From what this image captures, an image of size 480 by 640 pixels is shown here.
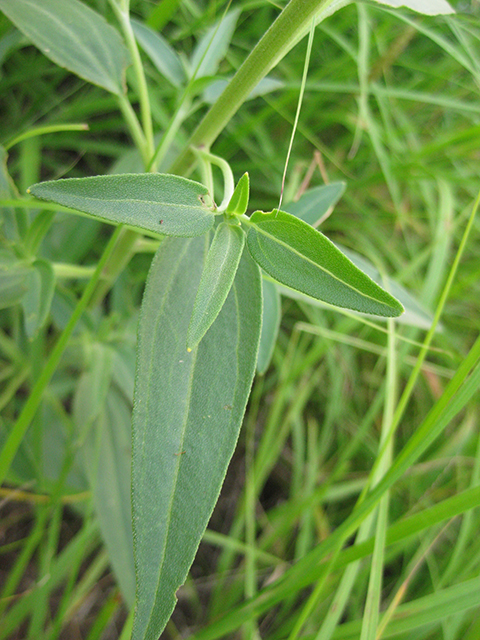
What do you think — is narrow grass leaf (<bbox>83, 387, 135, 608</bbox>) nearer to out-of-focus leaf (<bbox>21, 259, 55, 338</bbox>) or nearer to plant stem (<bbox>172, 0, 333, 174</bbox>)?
out-of-focus leaf (<bbox>21, 259, 55, 338</bbox>)

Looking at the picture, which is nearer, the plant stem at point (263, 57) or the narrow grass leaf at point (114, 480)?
the plant stem at point (263, 57)

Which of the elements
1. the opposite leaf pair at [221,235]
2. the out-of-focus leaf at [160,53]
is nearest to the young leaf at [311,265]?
the opposite leaf pair at [221,235]

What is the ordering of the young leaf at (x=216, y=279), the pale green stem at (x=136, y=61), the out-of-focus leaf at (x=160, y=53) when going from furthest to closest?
1. the out-of-focus leaf at (x=160, y=53)
2. the pale green stem at (x=136, y=61)
3. the young leaf at (x=216, y=279)

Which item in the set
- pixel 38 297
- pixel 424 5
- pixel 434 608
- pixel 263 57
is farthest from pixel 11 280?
pixel 434 608

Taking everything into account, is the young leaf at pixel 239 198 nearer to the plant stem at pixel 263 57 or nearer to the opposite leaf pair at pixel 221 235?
the opposite leaf pair at pixel 221 235

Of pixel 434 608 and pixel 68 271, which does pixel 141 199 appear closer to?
pixel 68 271

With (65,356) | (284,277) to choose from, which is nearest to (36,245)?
(65,356)
